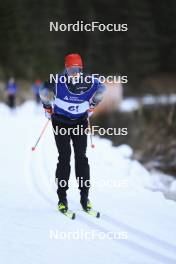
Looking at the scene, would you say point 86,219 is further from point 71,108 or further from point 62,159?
point 71,108

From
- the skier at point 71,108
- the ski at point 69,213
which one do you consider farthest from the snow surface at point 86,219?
the skier at point 71,108

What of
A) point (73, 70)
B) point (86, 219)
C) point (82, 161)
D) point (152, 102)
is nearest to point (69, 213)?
point (86, 219)

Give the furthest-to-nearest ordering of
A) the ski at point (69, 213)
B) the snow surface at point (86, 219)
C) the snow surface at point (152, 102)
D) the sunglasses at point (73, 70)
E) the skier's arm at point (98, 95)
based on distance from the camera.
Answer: the snow surface at point (152, 102)
the skier's arm at point (98, 95)
the ski at point (69, 213)
the sunglasses at point (73, 70)
the snow surface at point (86, 219)

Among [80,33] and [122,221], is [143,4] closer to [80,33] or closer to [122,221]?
[80,33]

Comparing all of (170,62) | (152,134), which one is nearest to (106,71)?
(170,62)

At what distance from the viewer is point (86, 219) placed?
6547mm

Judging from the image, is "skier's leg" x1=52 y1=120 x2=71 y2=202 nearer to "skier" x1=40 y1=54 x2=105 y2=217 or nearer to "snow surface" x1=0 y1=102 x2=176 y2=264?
"skier" x1=40 y1=54 x2=105 y2=217

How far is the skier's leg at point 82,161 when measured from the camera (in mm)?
6629

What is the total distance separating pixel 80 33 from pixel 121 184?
157 feet

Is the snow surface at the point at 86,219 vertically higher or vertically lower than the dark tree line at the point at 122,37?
lower

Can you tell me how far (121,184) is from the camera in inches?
356

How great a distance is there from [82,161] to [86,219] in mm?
701

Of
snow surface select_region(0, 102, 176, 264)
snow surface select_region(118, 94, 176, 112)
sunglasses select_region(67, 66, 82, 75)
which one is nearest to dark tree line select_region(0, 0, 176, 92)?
snow surface select_region(118, 94, 176, 112)

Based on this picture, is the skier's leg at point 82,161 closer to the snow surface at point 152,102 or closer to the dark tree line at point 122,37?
the snow surface at point 152,102
